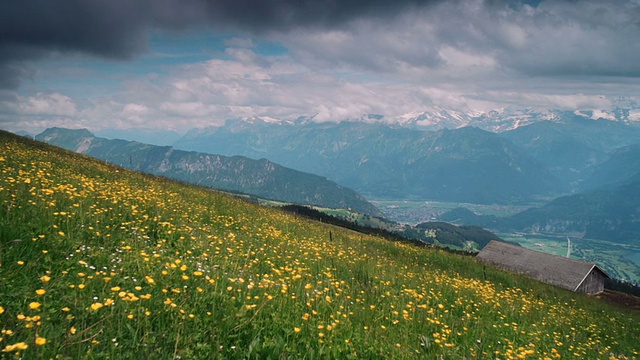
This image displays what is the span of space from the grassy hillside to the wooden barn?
49.2 m

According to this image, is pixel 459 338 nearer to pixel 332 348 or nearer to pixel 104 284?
pixel 332 348

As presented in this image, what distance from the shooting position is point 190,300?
19.9 ft

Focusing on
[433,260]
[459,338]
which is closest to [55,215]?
[459,338]

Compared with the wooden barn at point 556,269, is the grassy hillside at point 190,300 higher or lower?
higher

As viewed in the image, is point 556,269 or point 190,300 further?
point 556,269

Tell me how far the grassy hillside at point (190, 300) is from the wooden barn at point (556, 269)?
1939 inches

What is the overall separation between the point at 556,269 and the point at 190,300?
70.0 m

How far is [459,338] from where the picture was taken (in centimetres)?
884

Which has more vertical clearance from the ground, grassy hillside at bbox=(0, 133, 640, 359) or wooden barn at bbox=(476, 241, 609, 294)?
grassy hillside at bbox=(0, 133, 640, 359)

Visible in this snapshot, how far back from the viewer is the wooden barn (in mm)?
57125

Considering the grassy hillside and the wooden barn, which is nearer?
the grassy hillside

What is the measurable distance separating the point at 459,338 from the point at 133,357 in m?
7.43

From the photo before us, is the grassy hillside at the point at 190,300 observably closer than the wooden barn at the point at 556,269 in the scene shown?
Yes

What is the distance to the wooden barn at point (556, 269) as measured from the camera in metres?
57.1
